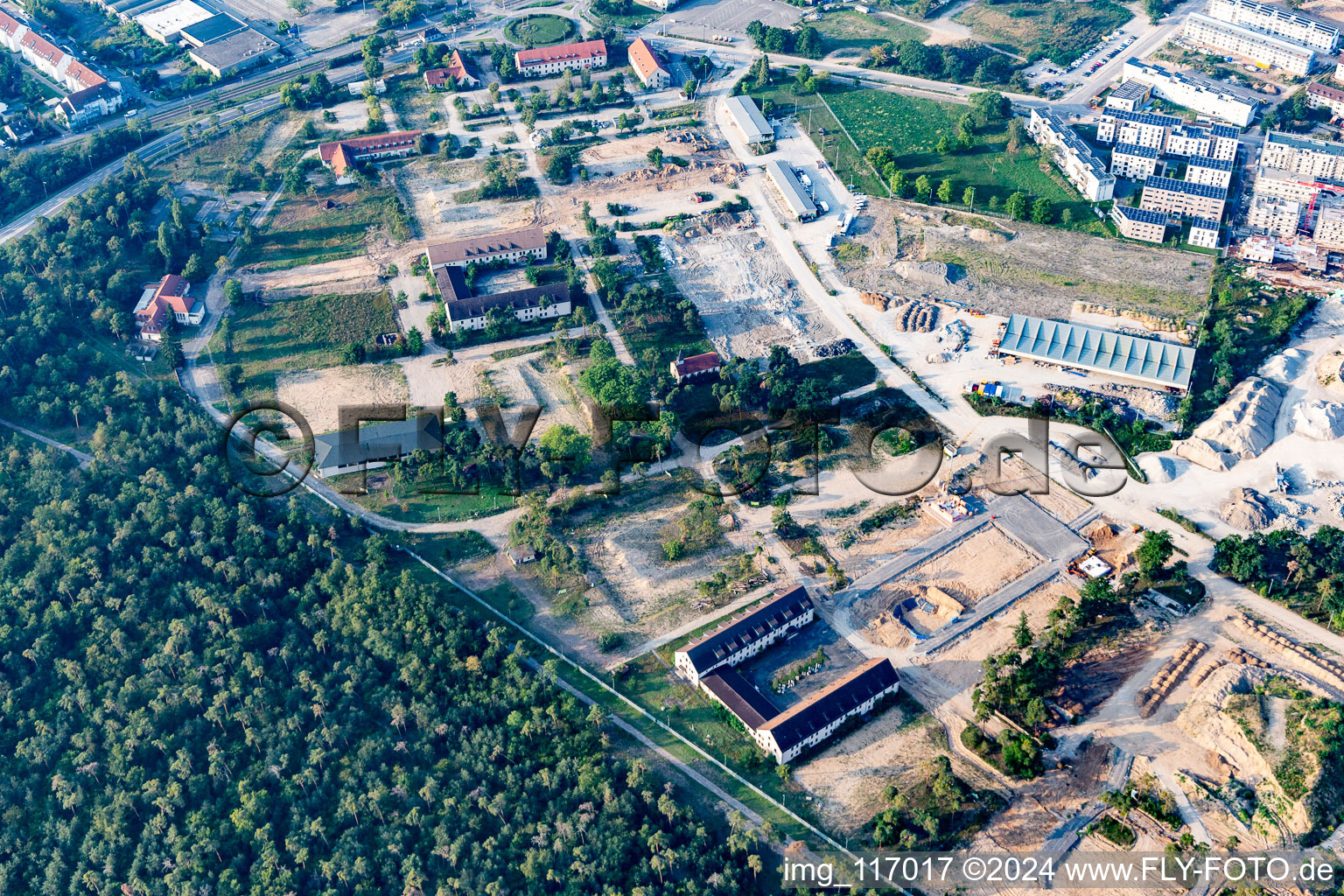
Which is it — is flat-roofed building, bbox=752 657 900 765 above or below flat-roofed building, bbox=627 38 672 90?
below

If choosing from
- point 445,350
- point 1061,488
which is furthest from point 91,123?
point 1061,488

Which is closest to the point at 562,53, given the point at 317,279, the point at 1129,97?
the point at 317,279

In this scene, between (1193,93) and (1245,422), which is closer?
(1245,422)

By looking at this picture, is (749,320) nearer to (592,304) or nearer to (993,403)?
(592,304)

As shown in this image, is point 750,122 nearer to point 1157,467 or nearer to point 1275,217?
point 1275,217

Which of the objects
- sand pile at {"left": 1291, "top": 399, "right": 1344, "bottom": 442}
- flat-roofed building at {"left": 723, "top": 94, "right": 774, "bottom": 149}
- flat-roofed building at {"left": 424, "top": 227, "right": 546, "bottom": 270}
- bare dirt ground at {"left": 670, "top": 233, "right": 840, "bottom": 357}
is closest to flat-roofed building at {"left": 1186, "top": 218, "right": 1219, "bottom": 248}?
sand pile at {"left": 1291, "top": 399, "right": 1344, "bottom": 442}

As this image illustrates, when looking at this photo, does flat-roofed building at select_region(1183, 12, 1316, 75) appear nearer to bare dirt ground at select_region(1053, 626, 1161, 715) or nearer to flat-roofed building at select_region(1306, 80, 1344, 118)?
flat-roofed building at select_region(1306, 80, 1344, 118)

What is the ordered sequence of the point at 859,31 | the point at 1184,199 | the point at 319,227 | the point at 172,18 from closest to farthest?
the point at 1184,199, the point at 319,227, the point at 859,31, the point at 172,18
